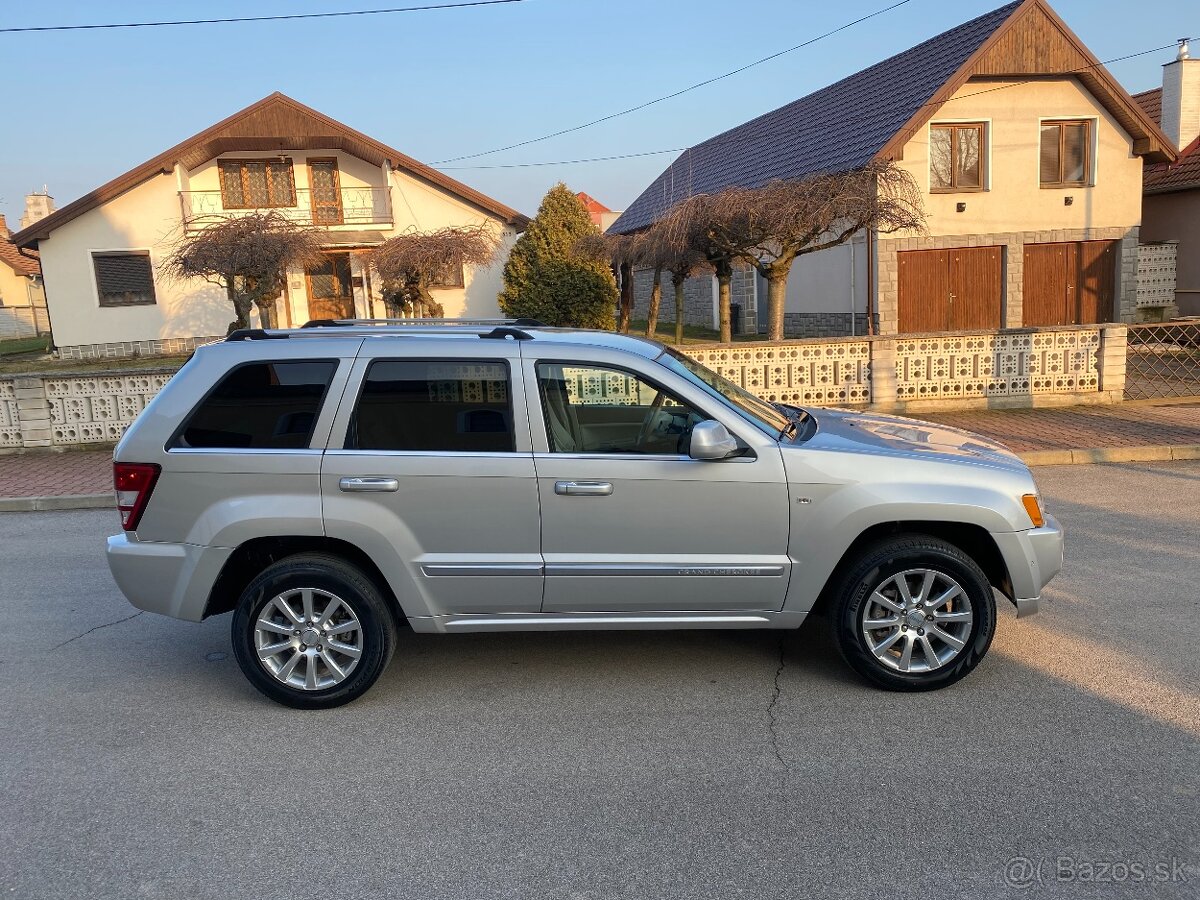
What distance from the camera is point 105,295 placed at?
26.6 metres

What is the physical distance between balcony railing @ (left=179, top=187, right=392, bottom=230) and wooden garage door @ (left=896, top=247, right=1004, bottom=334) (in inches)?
589

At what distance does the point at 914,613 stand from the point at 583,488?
1.71m

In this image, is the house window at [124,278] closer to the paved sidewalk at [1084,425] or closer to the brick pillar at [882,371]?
the brick pillar at [882,371]

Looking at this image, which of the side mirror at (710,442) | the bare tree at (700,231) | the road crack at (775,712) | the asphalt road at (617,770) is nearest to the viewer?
the asphalt road at (617,770)

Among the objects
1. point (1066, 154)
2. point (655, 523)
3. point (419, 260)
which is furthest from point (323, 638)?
point (1066, 154)

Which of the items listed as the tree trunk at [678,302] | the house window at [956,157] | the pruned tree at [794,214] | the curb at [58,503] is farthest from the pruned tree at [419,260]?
the house window at [956,157]

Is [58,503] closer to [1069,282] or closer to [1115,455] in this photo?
[1115,455]

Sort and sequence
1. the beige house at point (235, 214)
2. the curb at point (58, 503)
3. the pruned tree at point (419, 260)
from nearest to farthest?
the curb at point (58, 503) < the pruned tree at point (419, 260) < the beige house at point (235, 214)

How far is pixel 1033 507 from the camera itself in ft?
14.9

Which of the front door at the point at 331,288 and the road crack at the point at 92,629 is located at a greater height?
the front door at the point at 331,288

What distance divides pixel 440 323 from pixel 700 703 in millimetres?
2538

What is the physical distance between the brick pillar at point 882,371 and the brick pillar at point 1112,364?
314 cm

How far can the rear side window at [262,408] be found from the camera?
450 cm

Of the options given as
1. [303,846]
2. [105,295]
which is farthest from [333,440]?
[105,295]
